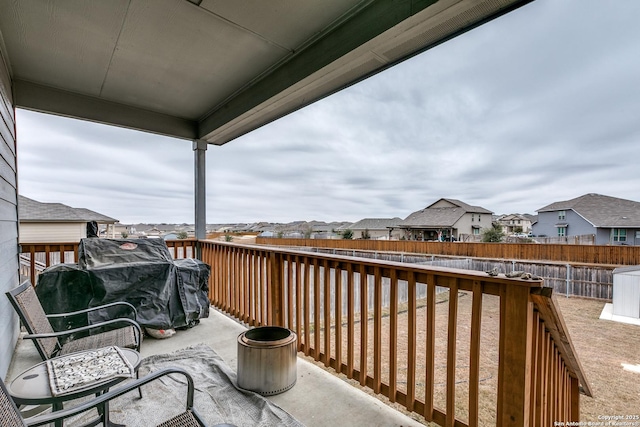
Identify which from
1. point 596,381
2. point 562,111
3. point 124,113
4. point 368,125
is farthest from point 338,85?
point 368,125

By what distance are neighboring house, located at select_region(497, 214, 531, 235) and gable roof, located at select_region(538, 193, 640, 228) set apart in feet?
1.81

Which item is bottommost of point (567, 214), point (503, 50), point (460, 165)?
point (567, 214)

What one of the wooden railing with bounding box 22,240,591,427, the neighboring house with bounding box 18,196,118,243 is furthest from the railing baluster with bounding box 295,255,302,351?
the neighboring house with bounding box 18,196,118,243

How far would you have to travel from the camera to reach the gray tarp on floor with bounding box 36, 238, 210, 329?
2.71 metres

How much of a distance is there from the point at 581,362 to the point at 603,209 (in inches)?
163

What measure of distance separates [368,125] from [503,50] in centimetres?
431

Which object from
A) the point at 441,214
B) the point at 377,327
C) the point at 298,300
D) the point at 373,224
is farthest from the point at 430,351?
the point at 373,224

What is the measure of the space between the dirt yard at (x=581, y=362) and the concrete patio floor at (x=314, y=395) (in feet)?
0.51

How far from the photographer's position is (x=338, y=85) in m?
2.81

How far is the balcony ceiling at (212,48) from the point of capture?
6.55 ft

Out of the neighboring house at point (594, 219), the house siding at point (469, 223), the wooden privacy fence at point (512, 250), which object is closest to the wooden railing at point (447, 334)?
the neighboring house at point (594, 219)

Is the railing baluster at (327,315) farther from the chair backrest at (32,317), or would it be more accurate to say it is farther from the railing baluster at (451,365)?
the chair backrest at (32,317)

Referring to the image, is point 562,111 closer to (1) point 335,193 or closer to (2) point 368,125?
(2) point 368,125

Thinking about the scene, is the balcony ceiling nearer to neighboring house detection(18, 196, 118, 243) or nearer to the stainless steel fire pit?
the stainless steel fire pit
